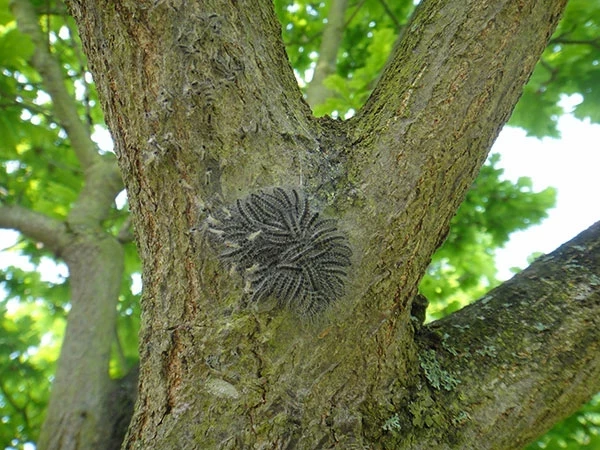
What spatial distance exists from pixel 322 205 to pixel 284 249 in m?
0.20

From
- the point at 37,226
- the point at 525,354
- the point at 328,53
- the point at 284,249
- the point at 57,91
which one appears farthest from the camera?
the point at 328,53

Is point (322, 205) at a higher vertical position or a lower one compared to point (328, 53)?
lower

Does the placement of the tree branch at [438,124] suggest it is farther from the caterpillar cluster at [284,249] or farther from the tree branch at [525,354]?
the tree branch at [525,354]

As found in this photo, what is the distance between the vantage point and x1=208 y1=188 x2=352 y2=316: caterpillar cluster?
1279 mm

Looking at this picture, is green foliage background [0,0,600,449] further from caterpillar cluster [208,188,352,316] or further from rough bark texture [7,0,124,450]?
caterpillar cluster [208,188,352,316]

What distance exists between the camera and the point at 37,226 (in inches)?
121

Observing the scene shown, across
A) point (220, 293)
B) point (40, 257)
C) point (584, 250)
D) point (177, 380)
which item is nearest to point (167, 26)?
point (220, 293)

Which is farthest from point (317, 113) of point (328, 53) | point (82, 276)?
point (82, 276)

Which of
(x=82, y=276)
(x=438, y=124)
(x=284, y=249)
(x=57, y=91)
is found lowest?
(x=82, y=276)

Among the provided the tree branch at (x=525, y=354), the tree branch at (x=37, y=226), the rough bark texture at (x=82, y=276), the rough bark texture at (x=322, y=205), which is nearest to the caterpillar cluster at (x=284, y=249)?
the rough bark texture at (x=322, y=205)

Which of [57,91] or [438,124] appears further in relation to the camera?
[57,91]

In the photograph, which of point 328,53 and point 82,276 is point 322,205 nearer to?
point 82,276

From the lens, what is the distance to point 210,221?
132 cm

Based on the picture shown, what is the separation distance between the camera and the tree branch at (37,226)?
120 inches
